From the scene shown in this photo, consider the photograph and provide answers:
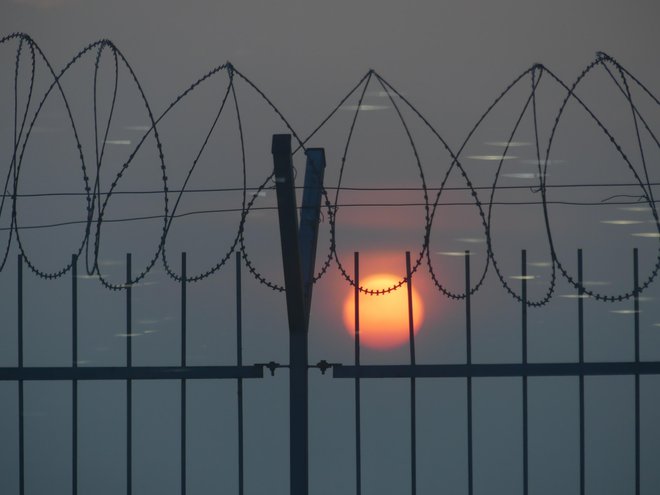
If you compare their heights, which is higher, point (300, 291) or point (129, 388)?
point (300, 291)

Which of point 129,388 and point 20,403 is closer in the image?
point 129,388

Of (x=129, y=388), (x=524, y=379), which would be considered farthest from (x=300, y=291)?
(x=524, y=379)

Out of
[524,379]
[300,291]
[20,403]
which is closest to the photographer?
[300,291]

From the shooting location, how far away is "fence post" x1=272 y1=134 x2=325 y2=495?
16.7 feet

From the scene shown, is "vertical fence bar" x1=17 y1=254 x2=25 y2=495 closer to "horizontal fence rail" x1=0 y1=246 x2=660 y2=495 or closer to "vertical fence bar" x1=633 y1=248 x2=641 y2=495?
"horizontal fence rail" x1=0 y1=246 x2=660 y2=495

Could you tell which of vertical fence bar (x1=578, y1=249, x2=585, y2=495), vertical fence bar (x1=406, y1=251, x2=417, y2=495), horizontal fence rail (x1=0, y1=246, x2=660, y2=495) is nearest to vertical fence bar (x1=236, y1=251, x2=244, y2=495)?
horizontal fence rail (x1=0, y1=246, x2=660, y2=495)

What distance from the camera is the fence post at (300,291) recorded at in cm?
510

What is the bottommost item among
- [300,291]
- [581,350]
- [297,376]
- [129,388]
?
[129,388]

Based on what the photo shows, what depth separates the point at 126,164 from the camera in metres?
4.97

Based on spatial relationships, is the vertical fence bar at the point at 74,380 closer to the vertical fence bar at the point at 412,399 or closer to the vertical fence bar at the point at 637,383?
the vertical fence bar at the point at 412,399

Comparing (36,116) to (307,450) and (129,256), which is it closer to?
(129,256)

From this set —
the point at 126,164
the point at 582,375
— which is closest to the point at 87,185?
the point at 126,164

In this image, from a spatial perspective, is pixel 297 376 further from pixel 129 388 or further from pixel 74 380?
pixel 74 380

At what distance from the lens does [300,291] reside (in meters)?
5.26
